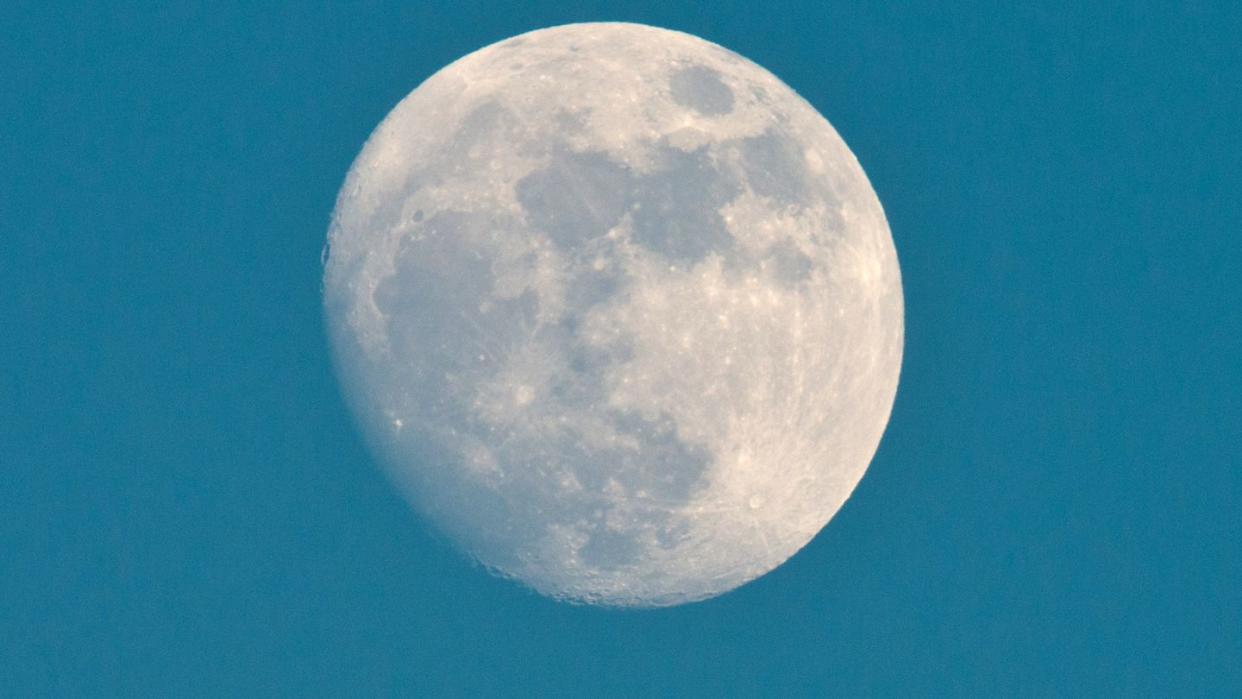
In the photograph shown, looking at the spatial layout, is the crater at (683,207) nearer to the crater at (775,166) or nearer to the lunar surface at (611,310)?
the lunar surface at (611,310)

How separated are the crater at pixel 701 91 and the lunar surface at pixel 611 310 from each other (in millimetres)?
49

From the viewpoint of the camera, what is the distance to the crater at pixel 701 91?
2148cm

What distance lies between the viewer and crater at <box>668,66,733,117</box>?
21484 millimetres

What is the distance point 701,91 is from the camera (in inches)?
856

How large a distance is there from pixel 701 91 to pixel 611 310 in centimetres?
412

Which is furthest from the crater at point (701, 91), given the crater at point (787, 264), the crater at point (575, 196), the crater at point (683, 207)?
the crater at point (787, 264)

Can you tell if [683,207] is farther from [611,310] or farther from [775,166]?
[775,166]

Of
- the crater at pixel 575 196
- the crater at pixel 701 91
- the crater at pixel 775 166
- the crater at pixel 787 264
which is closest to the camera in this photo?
the crater at pixel 575 196

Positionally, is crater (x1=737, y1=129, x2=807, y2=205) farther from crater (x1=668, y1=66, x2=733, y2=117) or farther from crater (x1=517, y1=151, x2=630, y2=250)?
crater (x1=517, y1=151, x2=630, y2=250)

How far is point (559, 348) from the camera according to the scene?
20156mm

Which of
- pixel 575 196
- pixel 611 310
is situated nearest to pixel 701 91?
pixel 575 196

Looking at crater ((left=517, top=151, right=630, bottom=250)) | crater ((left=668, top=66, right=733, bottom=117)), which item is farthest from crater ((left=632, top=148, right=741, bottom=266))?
crater ((left=668, top=66, right=733, bottom=117))

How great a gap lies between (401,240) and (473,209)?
1374 millimetres

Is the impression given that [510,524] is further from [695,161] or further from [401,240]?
[695,161]
